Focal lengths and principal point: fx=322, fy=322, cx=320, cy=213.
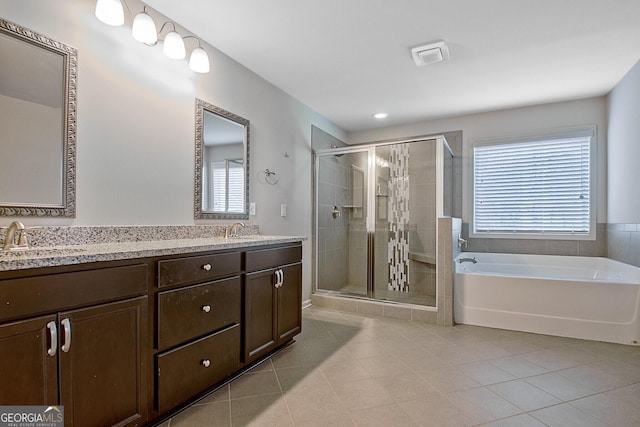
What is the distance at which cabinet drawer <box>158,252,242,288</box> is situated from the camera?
1.53 meters

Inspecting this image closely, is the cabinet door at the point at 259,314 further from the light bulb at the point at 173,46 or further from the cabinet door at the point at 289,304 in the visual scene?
the light bulb at the point at 173,46

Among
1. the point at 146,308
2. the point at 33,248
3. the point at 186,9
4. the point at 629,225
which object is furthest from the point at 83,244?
the point at 629,225

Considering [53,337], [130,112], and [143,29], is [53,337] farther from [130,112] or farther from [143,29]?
[143,29]

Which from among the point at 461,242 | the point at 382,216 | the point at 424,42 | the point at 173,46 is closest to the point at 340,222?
the point at 382,216

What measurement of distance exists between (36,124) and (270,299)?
1.59 metres

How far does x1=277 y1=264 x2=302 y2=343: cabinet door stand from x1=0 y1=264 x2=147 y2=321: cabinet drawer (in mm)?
1101

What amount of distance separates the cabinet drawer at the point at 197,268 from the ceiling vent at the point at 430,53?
2.04 m

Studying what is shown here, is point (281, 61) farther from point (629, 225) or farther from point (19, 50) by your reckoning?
point (629, 225)

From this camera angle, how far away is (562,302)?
2822 mm

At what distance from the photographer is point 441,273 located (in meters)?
3.18

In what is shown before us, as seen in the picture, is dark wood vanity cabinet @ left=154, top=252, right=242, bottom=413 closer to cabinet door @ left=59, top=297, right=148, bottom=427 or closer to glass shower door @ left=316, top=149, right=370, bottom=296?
cabinet door @ left=59, top=297, right=148, bottom=427

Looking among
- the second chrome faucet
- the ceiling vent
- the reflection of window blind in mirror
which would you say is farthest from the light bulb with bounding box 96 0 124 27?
the ceiling vent

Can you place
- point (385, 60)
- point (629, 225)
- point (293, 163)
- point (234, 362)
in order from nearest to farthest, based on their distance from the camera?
1. point (234, 362)
2. point (385, 60)
3. point (629, 225)
4. point (293, 163)

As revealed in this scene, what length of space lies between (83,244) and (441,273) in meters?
2.89
